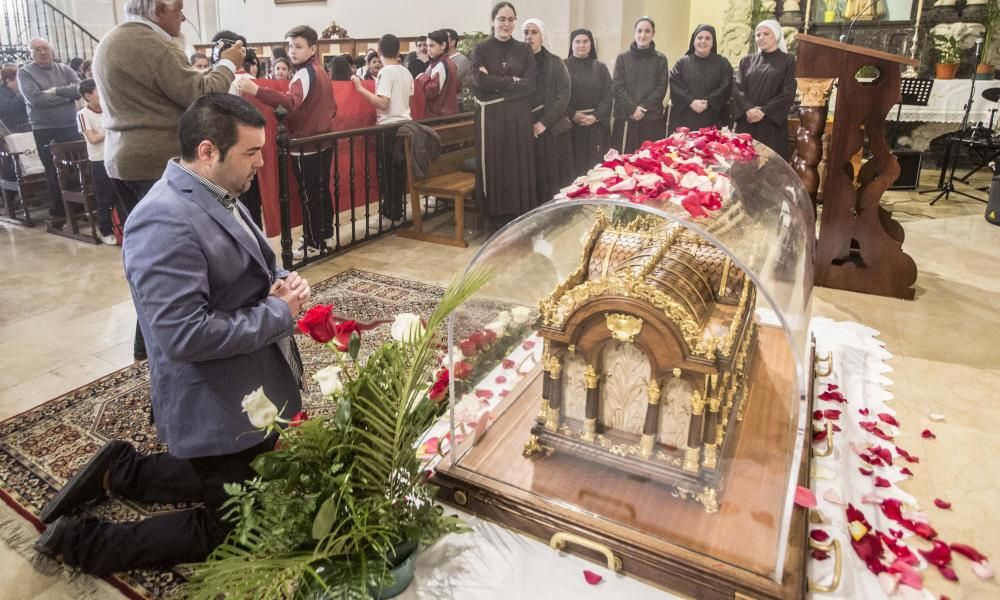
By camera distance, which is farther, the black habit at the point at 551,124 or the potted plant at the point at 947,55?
the potted plant at the point at 947,55

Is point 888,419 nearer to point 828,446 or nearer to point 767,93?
point 828,446

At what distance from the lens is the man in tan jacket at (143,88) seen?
132 inches

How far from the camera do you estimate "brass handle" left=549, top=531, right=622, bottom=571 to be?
171 cm

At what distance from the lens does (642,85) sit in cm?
669

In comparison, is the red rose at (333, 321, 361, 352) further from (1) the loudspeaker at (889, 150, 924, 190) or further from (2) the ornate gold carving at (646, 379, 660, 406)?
(1) the loudspeaker at (889, 150, 924, 190)

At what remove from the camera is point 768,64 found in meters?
6.12

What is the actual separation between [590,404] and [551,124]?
15.8 feet

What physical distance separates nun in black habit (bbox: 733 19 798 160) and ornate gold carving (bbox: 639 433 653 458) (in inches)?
198

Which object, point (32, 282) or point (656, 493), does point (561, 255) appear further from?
point (32, 282)

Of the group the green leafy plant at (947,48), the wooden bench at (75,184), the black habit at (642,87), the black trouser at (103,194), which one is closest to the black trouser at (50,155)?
the wooden bench at (75,184)

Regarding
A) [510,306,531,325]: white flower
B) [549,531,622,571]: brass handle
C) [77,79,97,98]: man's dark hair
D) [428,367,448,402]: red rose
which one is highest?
[77,79,97,98]: man's dark hair

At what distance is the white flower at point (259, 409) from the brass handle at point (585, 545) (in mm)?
792

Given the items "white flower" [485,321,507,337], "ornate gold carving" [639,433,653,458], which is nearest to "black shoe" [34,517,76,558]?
"white flower" [485,321,507,337]

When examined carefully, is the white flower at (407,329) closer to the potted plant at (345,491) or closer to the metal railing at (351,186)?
the potted plant at (345,491)
